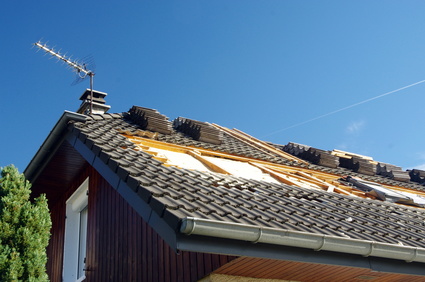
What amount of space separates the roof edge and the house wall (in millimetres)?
722

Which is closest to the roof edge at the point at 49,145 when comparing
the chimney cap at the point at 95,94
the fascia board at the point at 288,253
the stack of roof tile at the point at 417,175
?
the chimney cap at the point at 95,94

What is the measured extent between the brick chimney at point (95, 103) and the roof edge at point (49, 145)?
9.20ft

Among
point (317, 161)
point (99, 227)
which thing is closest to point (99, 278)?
point (99, 227)

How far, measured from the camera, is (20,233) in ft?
22.1

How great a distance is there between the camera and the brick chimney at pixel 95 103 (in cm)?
1150

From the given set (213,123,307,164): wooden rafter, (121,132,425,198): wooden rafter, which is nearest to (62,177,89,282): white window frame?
(121,132,425,198): wooden rafter

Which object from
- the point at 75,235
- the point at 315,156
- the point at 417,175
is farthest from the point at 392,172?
the point at 75,235

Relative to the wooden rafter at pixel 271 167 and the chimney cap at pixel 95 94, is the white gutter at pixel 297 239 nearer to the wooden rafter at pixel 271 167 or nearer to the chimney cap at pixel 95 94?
the wooden rafter at pixel 271 167

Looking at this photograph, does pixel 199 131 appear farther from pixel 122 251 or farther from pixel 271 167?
pixel 122 251

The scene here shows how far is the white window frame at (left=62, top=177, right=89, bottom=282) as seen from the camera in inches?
343

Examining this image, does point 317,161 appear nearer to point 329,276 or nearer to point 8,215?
point 329,276

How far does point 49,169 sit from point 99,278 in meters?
2.20

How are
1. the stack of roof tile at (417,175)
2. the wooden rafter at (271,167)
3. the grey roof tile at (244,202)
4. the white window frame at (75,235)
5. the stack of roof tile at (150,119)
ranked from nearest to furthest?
1. the grey roof tile at (244,202)
2. the wooden rafter at (271,167)
3. the white window frame at (75,235)
4. the stack of roof tile at (150,119)
5. the stack of roof tile at (417,175)

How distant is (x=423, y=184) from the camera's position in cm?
1320
